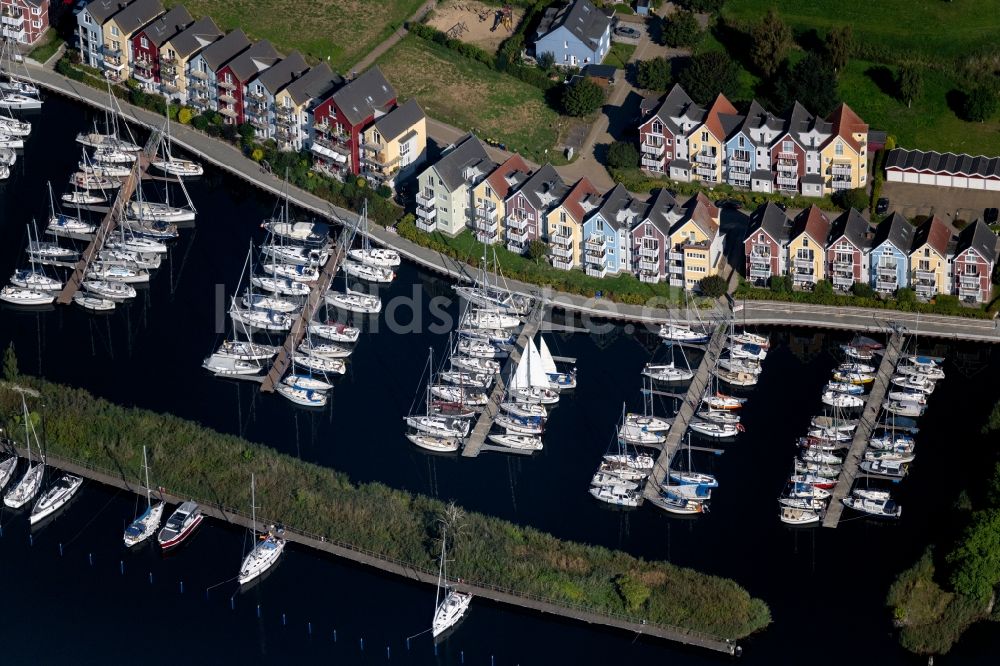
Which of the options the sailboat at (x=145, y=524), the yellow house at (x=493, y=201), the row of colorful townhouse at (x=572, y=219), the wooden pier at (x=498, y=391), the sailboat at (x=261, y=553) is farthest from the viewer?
the yellow house at (x=493, y=201)

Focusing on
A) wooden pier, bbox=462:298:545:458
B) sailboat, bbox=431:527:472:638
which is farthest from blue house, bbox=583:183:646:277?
sailboat, bbox=431:527:472:638

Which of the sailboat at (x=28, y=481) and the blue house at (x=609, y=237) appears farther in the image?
the blue house at (x=609, y=237)

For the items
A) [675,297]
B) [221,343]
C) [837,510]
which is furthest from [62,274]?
[837,510]

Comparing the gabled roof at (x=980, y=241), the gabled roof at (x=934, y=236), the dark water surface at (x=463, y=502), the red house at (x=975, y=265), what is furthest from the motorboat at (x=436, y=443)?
the gabled roof at (x=980, y=241)

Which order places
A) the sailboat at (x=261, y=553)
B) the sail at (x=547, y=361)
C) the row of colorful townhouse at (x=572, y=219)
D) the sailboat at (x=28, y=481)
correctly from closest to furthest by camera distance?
the sailboat at (x=261, y=553) → the sailboat at (x=28, y=481) → the sail at (x=547, y=361) → the row of colorful townhouse at (x=572, y=219)

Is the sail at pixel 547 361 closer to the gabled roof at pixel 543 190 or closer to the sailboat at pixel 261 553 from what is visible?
the gabled roof at pixel 543 190

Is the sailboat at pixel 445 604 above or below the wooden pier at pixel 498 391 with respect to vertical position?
below

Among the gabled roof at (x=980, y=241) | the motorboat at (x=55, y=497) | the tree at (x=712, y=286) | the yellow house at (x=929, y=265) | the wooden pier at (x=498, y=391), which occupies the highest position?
the gabled roof at (x=980, y=241)
